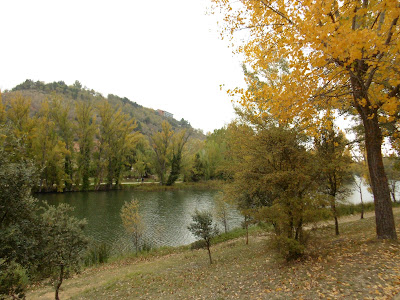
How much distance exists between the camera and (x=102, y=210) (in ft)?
83.9

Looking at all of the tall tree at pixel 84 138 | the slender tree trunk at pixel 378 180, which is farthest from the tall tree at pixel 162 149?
the slender tree trunk at pixel 378 180

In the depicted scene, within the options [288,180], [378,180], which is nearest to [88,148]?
[288,180]

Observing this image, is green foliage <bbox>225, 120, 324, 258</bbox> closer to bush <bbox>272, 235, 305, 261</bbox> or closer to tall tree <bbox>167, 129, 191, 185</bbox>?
bush <bbox>272, 235, 305, 261</bbox>

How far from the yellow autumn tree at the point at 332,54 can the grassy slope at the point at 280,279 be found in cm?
143

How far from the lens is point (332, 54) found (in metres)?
4.25

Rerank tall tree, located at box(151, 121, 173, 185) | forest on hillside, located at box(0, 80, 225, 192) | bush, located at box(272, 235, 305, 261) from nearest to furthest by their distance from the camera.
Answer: bush, located at box(272, 235, 305, 261) < forest on hillside, located at box(0, 80, 225, 192) < tall tree, located at box(151, 121, 173, 185)

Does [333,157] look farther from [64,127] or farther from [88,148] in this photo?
[64,127]

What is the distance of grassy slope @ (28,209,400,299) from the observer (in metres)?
4.42

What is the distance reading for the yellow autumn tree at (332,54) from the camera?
4.08 m

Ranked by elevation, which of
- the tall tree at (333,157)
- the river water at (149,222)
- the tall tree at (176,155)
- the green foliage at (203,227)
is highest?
the tall tree at (176,155)

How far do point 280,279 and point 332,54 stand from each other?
531cm

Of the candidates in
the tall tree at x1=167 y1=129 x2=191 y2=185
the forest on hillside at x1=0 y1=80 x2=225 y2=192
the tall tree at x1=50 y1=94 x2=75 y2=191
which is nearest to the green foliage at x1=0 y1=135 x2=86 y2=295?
the forest on hillside at x1=0 y1=80 x2=225 y2=192

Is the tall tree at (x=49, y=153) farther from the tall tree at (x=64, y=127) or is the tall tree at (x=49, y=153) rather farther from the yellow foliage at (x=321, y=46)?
the yellow foliage at (x=321, y=46)

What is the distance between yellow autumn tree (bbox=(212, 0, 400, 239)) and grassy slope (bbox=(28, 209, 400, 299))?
56.1 inches
